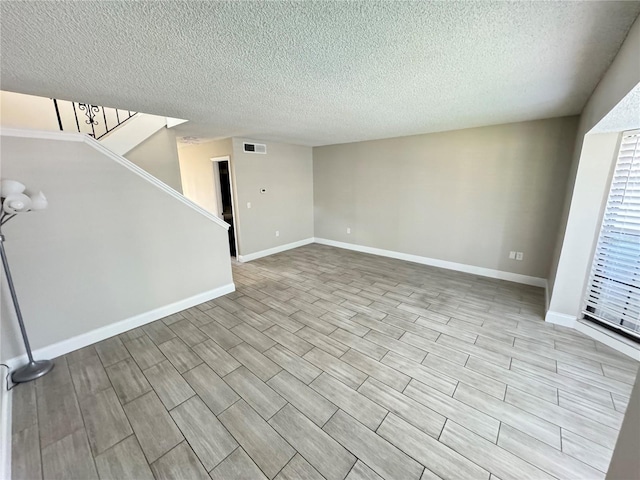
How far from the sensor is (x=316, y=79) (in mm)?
1986

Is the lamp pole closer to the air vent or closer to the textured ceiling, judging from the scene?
the textured ceiling

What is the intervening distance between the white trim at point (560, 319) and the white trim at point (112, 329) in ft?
13.7

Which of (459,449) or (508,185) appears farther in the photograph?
(508,185)

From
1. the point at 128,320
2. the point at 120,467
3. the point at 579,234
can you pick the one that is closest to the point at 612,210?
the point at 579,234

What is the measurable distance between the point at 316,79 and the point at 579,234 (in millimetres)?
3073

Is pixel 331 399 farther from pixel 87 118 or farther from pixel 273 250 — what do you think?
pixel 87 118

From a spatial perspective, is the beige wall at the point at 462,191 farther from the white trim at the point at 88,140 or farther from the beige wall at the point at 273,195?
the white trim at the point at 88,140

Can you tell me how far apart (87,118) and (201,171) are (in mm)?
1975

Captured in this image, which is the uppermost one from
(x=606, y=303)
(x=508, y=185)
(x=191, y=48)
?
(x=191, y=48)

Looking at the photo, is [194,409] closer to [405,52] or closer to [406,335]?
[406,335]

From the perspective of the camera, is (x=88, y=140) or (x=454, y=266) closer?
(x=88, y=140)

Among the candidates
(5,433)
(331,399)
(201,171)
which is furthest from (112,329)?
(201,171)

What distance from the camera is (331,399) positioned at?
1.86 m

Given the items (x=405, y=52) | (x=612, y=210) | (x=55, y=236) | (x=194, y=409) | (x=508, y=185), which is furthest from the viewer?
(x=508, y=185)
